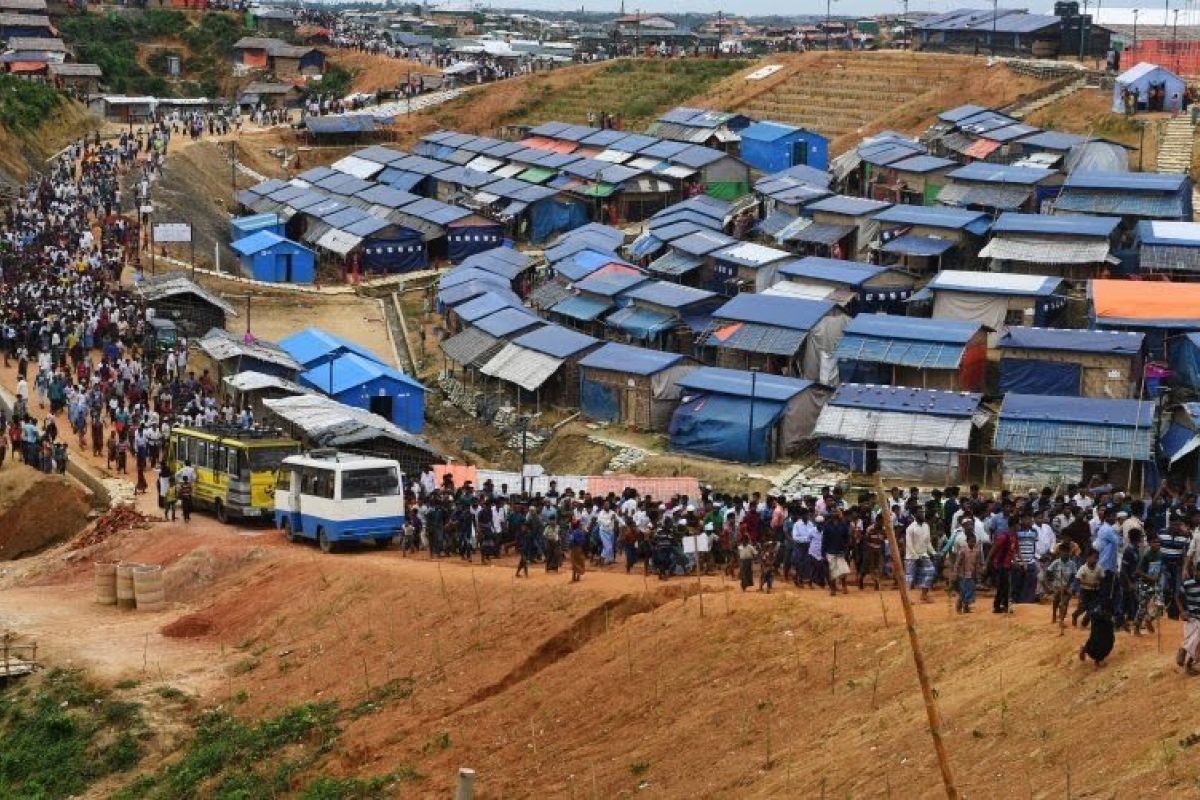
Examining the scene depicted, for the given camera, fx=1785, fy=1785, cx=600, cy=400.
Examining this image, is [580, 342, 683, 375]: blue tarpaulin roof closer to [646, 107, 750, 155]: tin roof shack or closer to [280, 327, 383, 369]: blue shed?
[280, 327, 383, 369]: blue shed

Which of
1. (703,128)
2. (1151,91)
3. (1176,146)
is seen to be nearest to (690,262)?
(1176,146)

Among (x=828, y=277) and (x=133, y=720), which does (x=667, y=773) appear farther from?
(x=828, y=277)

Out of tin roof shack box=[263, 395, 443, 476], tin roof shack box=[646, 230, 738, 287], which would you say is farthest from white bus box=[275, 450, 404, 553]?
tin roof shack box=[646, 230, 738, 287]

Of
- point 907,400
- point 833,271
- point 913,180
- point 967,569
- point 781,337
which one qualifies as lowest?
point 907,400

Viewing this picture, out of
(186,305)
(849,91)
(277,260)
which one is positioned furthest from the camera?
(849,91)

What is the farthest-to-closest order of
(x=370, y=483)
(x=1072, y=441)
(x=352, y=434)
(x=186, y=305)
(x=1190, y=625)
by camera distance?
(x=186, y=305)
(x=1072, y=441)
(x=352, y=434)
(x=370, y=483)
(x=1190, y=625)

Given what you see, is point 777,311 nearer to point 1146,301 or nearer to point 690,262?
point 1146,301

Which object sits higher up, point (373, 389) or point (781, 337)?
point (781, 337)
